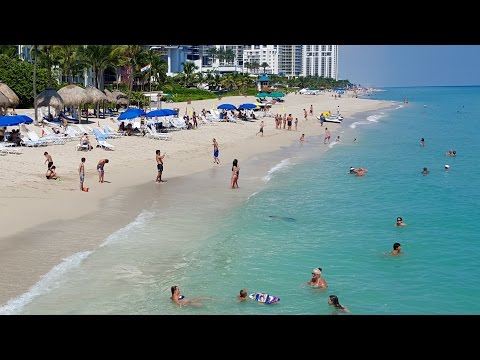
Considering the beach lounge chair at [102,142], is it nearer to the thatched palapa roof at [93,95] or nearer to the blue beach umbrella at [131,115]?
the blue beach umbrella at [131,115]

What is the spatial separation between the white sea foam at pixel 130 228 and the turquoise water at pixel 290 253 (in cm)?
5

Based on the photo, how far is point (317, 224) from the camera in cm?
1409

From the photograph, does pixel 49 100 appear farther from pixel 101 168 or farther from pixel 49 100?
pixel 101 168

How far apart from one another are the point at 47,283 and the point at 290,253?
4.88m

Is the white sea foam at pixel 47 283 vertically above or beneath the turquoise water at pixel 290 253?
above

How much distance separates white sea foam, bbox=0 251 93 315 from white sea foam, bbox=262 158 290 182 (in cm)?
1015

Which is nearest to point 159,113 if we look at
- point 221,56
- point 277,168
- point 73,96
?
point 73,96

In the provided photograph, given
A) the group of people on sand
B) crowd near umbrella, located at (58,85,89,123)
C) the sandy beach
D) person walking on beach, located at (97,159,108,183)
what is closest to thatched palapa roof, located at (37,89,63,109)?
crowd near umbrella, located at (58,85,89,123)

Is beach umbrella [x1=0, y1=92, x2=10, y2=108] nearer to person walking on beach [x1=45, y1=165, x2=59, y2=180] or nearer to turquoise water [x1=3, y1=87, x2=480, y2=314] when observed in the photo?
person walking on beach [x1=45, y1=165, x2=59, y2=180]

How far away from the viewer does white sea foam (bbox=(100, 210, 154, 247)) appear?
11733mm

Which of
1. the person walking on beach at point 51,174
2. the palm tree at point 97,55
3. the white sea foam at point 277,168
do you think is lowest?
the white sea foam at point 277,168

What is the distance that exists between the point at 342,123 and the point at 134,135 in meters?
25.3

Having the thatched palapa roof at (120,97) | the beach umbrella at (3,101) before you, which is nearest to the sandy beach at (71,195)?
the beach umbrella at (3,101)

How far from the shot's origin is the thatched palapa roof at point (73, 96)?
26547 millimetres
